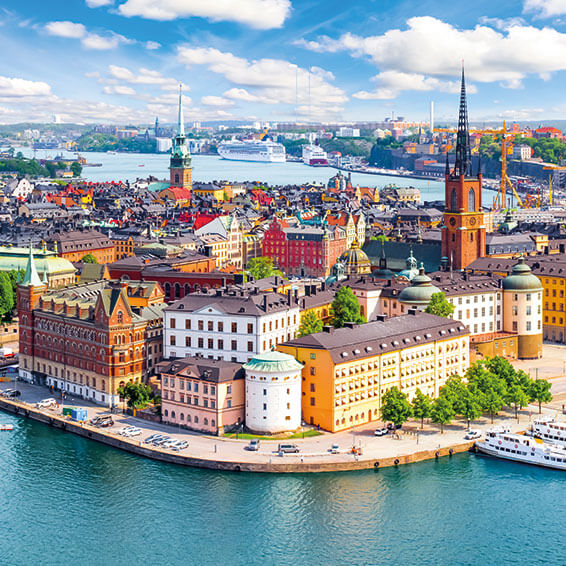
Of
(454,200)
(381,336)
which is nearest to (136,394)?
(381,336)

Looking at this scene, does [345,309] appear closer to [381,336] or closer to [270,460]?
[381,336]

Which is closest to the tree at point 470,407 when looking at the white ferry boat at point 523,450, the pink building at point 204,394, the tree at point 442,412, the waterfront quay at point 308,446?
the tree at point 442,412

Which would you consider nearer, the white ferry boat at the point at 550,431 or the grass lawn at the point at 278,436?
the grass lawn at the point at 278,436

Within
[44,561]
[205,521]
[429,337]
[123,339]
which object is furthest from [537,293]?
[44,561]

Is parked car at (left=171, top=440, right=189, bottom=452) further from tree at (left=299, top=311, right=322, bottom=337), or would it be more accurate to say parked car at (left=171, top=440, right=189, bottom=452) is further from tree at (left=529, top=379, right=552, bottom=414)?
tree at (left=529, top=379, right=552, bottom=414)

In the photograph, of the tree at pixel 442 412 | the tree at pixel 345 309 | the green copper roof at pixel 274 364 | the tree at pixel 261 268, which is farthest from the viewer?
the tree at pixel 261 268

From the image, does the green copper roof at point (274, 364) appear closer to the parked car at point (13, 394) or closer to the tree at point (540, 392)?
the tree at point (540, 392)

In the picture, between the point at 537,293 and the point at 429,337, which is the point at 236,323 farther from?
the point at 537,293
